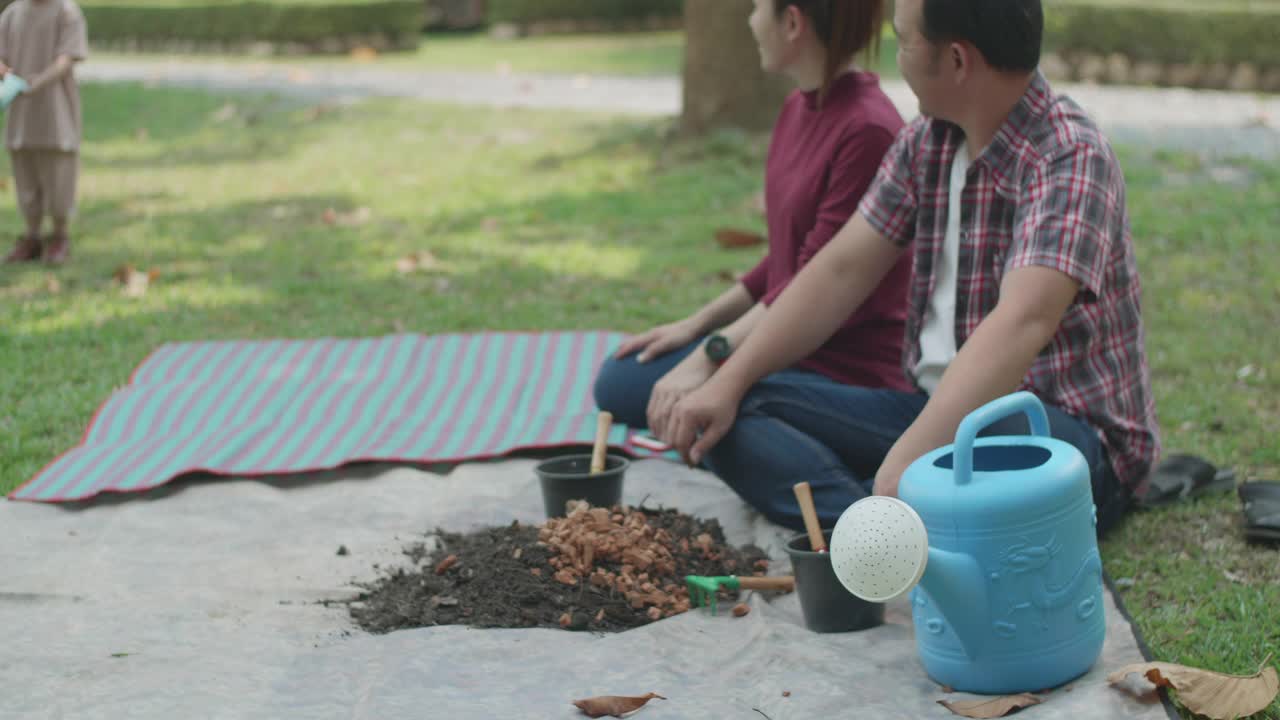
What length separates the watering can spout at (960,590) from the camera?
90.4 inches

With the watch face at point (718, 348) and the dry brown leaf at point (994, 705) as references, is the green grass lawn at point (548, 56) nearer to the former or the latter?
the watch face at point (718, 348)

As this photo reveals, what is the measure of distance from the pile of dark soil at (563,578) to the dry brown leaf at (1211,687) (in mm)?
890

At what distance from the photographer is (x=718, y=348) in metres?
3.38

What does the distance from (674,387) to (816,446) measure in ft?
1.28

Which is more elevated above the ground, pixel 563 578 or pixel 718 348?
pixel 718 348

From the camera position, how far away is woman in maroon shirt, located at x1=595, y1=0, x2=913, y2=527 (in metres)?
3.33

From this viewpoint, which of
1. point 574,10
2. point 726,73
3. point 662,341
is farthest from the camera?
point 574,10

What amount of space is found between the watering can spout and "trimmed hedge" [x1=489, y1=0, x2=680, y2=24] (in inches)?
782

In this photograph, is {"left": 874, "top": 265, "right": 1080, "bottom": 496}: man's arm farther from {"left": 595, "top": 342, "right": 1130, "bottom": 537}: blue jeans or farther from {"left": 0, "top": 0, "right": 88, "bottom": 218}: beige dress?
{"left": 0, "top": 0, "right": 88, "bottom": 218}: beige dress

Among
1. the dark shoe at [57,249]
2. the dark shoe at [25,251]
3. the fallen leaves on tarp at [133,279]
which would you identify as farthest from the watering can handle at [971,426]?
the dark shoe at [25,251]

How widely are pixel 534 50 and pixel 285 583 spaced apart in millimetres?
16457

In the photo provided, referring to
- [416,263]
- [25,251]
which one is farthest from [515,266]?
[25,251]

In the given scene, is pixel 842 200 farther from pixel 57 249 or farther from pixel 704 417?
pixel 57 249

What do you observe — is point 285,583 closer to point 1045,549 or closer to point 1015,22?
point 1045,549
